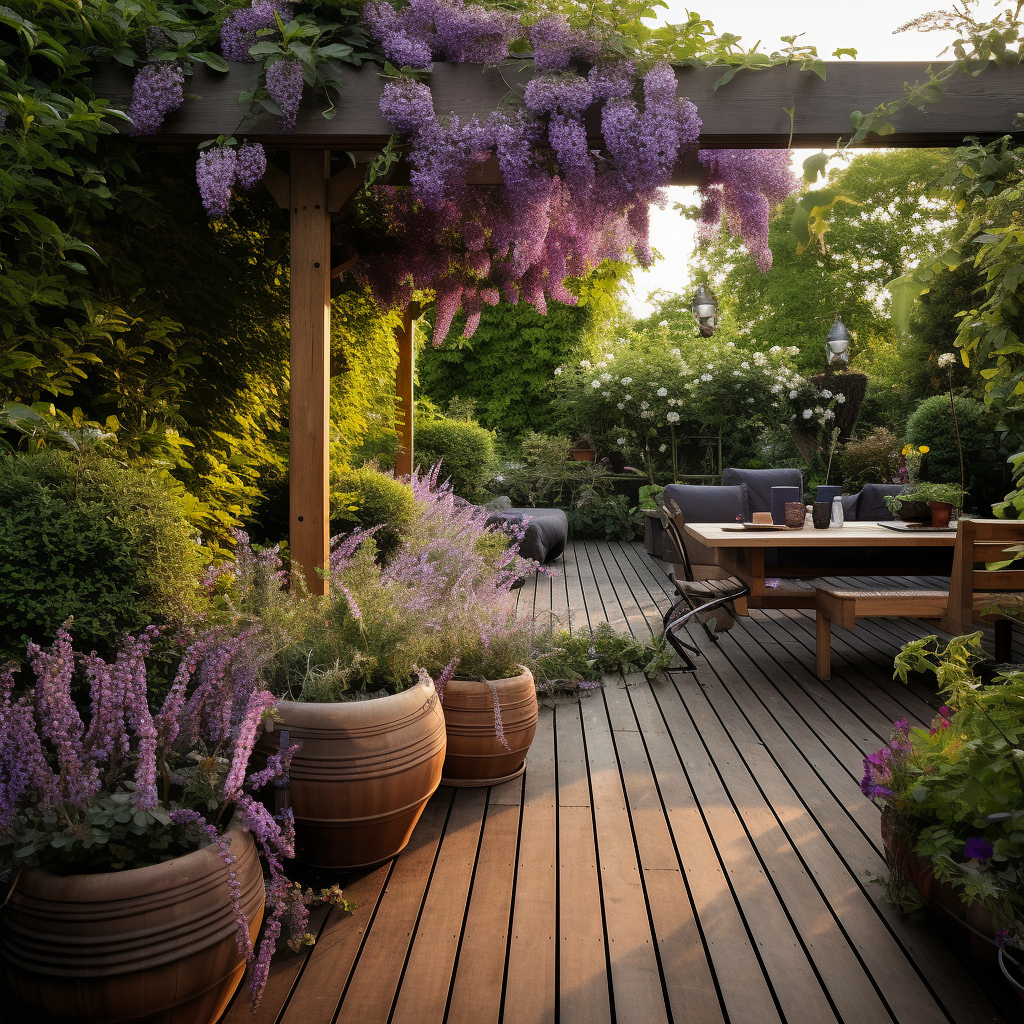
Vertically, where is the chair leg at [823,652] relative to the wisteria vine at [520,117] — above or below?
below

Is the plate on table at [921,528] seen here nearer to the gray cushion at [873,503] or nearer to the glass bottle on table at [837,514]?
the glass bottle on table at [837,514]

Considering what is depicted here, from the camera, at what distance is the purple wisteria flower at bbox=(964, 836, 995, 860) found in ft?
5.55

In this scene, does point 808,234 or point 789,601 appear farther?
point 789,601

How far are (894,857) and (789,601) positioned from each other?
2.45m

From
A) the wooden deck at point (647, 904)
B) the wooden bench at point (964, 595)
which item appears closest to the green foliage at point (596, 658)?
the wooden deck at point (647, 904)

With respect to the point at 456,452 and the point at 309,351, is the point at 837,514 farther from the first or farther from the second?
the point at 456,452

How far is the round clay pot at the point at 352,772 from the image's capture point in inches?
79.9

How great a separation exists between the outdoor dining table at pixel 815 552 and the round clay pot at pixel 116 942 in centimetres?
331

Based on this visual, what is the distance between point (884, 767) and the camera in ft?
7.01

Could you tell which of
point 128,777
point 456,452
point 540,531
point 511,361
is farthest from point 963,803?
point 511,361

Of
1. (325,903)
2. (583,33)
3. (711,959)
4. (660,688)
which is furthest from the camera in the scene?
(660,688)

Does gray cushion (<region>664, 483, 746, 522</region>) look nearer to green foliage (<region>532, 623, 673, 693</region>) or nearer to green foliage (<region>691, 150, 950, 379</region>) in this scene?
green foliage (<region>532, 623, 673, 693</region>)

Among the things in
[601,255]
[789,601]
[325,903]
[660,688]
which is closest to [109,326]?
[325,903]

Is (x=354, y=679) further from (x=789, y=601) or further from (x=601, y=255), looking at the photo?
(x=789, y=601)
